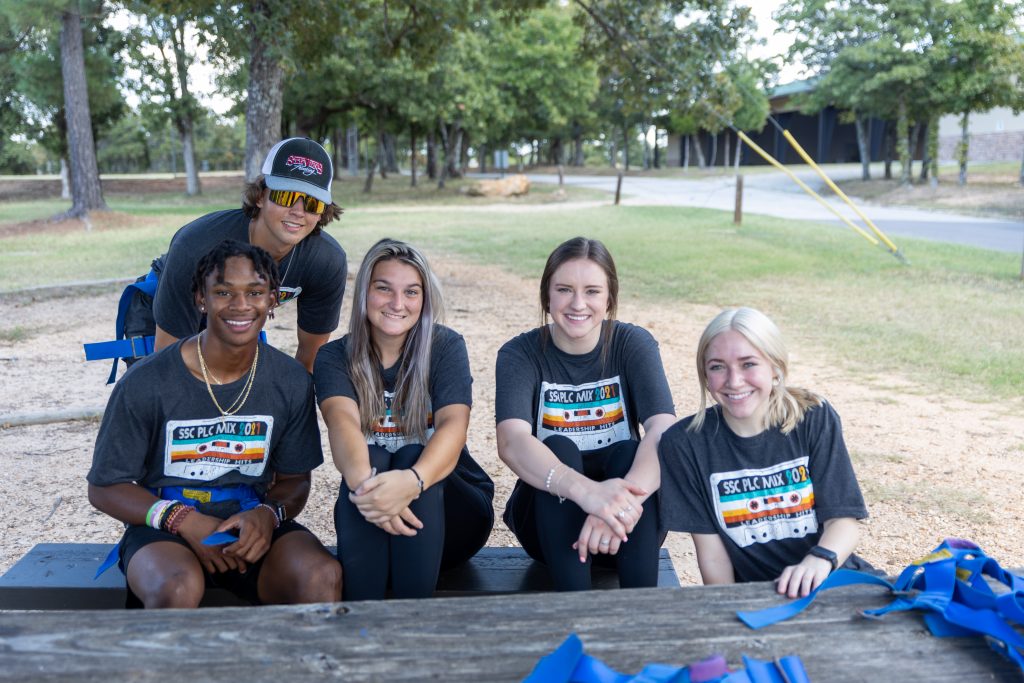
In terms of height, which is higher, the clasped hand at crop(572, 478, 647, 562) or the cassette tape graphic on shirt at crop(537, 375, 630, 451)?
the cassette tape graphic on shirt at crop(537, 375, 630, 451)

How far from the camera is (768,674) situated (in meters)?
1.58

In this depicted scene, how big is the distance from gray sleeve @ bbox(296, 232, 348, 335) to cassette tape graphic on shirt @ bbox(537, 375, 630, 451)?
1217 millimetres

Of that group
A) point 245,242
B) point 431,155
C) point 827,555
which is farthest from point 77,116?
point 431,155

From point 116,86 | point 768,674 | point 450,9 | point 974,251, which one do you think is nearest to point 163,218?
point 116,86

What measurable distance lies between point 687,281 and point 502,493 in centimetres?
772

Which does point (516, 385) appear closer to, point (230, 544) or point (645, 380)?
point (645, 380)

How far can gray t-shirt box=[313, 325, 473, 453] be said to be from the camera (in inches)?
112

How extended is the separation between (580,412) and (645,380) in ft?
0.78

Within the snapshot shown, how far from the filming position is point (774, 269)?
506 inches

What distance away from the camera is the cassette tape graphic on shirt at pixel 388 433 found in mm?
2865

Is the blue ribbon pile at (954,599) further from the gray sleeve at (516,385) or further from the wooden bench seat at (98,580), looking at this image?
the gray sleeve at (516,385)

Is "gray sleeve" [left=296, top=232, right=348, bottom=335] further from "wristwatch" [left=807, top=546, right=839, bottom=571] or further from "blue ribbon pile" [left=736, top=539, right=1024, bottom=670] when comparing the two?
"blue ribbon pile" [left=736, top=539, right=1024, bottom=670]

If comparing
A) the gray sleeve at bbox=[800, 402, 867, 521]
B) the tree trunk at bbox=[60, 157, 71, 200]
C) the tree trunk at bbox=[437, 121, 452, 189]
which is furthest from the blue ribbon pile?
the tree trunk at bbox=[60, 157, 71, 200]

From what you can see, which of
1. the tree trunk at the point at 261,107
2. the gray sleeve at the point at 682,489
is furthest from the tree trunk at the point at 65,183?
the gray sleeve at the point at 682,489
